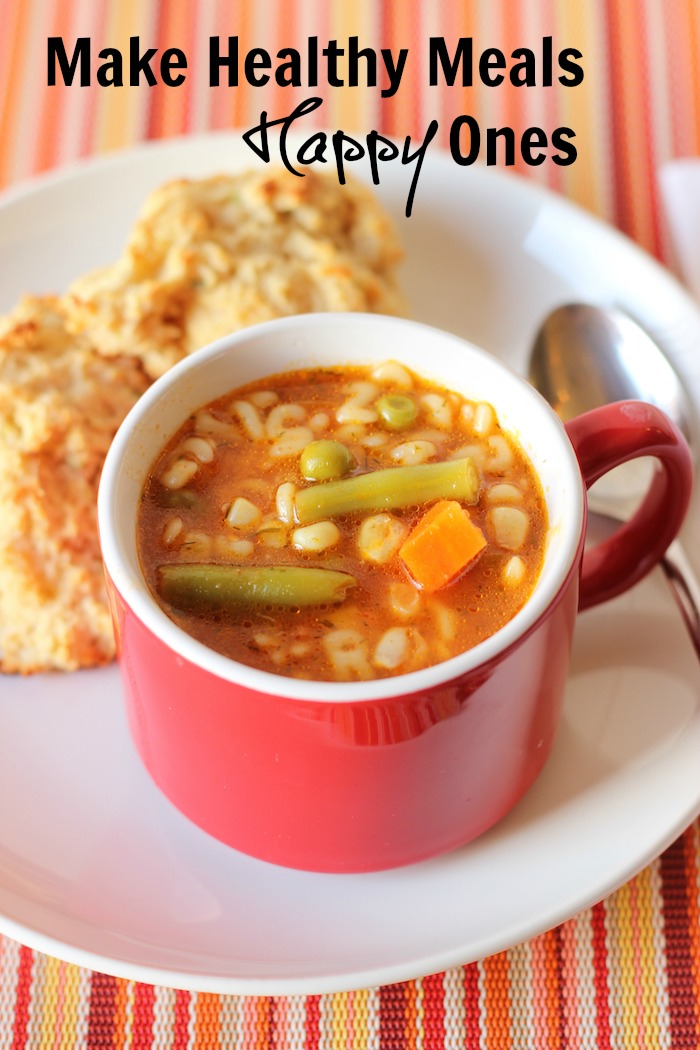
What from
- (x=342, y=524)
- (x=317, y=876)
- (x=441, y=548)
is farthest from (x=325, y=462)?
(x=317, y=876)

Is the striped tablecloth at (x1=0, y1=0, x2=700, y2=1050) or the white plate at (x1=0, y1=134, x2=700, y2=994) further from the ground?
the striped tablecloth at (x1=0, y1=0, x2=700, y2=1050)

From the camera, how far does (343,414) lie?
208 cm

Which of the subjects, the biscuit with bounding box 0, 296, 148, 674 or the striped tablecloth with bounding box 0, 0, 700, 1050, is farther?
the striped tablecloth with bounding box 0, 0, 700, 1050

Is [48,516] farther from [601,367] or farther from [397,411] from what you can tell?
[601,367]

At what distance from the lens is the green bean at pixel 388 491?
1923mm

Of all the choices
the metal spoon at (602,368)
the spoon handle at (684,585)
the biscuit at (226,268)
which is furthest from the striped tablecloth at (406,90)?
the spoon handle at (684,585)

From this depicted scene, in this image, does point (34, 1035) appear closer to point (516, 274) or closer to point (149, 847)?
point (149, 847)

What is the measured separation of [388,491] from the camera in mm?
1936

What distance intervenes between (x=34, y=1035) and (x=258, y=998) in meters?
0.38

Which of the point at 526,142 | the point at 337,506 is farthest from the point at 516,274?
the point at 337,506

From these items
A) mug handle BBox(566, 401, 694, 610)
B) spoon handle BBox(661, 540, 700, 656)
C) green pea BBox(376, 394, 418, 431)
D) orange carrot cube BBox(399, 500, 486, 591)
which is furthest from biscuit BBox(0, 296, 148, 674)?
spoon handle BBox(661, 540, 700, 656)

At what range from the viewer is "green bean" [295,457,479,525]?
1923 mm

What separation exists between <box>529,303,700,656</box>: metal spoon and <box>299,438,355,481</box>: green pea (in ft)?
2.58

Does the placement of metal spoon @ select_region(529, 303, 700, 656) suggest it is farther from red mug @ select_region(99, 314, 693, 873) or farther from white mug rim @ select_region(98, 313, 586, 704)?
white mug rim @ select_region(98, 313, 586, 704)
